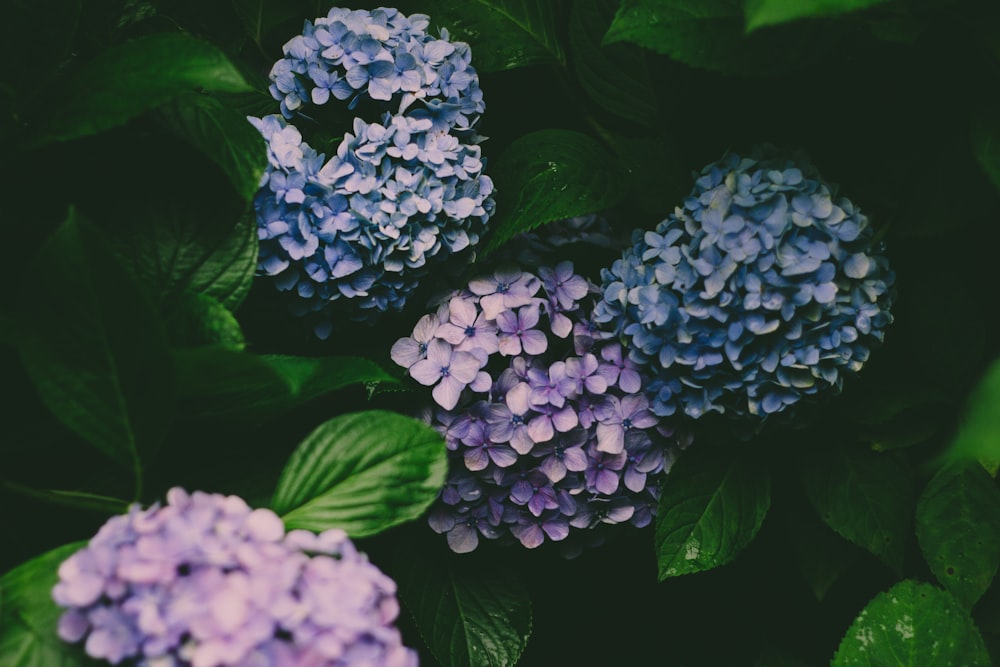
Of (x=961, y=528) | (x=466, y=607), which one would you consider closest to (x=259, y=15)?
(x=466, y=607)

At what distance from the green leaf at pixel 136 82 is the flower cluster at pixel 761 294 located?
0.53 metres

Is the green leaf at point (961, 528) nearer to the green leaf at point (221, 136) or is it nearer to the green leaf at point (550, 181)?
the green leaf at point (550, 181)

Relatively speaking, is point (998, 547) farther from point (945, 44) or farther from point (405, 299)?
point (405, 299)

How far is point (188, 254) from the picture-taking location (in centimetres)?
92

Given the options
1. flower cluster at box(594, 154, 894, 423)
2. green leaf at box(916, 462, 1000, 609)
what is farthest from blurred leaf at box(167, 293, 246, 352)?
green leaf at box(916, 462, 1000, 609)

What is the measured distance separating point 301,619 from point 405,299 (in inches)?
22.1

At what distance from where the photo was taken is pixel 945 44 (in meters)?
1.05

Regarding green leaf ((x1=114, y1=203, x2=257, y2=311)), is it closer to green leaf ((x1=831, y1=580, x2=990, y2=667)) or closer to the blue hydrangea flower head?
the blue hydrangea flower head

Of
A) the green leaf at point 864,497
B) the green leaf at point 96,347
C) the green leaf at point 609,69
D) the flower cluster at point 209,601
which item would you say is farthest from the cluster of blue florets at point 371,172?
the green leaf at point 864,497

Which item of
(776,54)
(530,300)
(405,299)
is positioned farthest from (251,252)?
(776,54)

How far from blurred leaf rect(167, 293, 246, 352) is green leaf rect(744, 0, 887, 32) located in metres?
0.54

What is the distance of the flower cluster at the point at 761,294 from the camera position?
1000 millimetres

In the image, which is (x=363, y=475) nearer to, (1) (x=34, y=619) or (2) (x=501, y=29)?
(1) (x=34, y=619)

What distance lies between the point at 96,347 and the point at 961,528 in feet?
3.21
